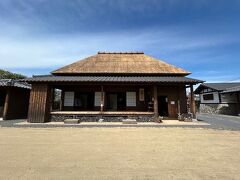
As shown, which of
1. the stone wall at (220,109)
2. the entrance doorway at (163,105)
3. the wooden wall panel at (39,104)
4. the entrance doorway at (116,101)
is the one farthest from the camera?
the stone wall at (220,109)

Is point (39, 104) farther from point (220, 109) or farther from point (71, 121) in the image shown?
point (220, 109)

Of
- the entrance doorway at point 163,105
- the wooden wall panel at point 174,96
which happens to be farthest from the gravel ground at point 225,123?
the entrance doorway at point 163,105

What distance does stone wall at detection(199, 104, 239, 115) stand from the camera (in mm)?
19130

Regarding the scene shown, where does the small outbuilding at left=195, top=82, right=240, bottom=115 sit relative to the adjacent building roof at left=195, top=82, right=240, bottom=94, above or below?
below

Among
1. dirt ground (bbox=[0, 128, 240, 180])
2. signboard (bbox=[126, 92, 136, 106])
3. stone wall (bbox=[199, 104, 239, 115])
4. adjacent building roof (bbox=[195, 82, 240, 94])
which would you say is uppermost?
adjacent building roof (bbox=[195, 82, 240, 94])

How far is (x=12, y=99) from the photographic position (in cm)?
1341

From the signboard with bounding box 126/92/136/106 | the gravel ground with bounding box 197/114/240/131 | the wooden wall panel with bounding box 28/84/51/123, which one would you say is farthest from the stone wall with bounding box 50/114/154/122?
the gravel ground with bounding box 197/114/240/131

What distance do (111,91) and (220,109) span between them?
16.0m

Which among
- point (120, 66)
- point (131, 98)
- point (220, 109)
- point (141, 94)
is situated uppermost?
point (120, 66)

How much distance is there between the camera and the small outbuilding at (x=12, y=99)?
12.7 metres

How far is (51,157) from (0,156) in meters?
1.42

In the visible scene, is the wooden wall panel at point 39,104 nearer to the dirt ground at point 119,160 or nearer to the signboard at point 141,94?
A: the dirt ground at point 119,160

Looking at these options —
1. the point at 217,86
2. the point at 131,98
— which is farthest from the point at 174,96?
the point at 217,86

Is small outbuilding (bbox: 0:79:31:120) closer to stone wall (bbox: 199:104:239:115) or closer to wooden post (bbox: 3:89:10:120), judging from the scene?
wooden post (bbox: 3:89:10:120)
